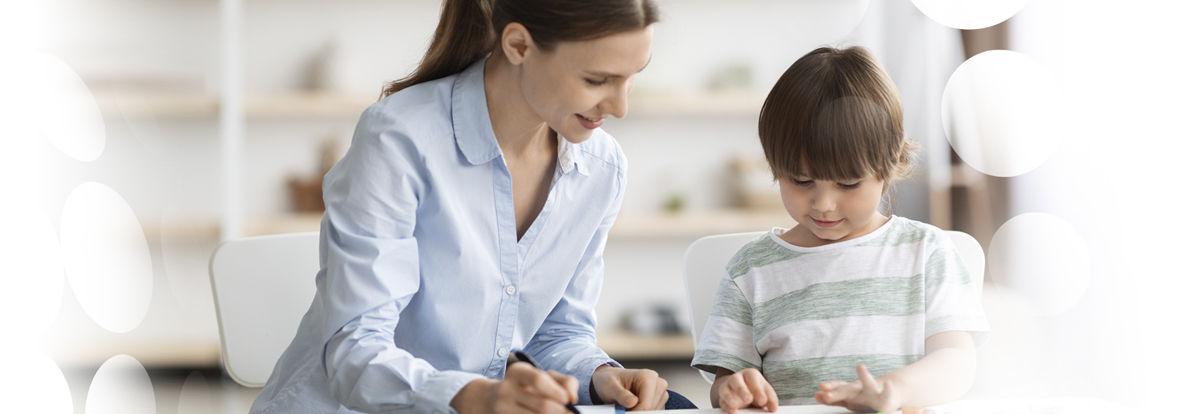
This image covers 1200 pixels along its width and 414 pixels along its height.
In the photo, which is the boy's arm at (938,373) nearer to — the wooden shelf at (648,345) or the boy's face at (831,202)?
the boy's face at (831,202)

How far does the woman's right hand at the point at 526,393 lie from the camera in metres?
0.61

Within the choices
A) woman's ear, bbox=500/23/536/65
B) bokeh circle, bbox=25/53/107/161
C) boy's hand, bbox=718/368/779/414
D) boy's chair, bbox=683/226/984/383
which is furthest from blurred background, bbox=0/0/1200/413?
boy's hand, bbox=718/368/779/414

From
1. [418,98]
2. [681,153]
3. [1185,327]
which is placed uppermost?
[418,98]

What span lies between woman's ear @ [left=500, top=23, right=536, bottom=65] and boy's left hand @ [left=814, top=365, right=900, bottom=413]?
16.7 inches

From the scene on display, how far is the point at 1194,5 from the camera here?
1550mm

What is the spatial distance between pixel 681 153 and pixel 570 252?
75.4 inches

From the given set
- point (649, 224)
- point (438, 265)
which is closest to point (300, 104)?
point (649, 224)

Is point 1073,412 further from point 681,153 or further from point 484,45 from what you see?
point 681,153

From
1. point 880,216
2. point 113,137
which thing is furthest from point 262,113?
point 880,216

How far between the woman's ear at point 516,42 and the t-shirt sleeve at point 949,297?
496 millimetres

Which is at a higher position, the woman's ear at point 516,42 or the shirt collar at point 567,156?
the woman's ear at point 516,42
